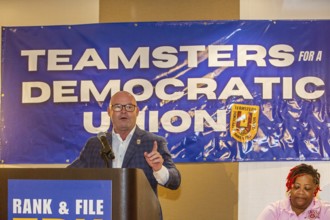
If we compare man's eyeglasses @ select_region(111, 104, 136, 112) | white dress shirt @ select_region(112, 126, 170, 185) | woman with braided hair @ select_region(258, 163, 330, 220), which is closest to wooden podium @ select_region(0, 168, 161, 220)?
white dress shirt @ select_region(112, 126, 170, 185)

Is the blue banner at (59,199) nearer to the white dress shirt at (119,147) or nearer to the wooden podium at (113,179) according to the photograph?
the wooden podium at (113,179)

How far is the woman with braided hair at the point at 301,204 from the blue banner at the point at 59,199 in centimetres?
226

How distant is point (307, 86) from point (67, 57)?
189cm

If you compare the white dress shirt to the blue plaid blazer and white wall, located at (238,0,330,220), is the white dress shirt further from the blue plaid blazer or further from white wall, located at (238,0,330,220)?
white wall, located at (238,0,330,220)

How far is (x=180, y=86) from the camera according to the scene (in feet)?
13.6

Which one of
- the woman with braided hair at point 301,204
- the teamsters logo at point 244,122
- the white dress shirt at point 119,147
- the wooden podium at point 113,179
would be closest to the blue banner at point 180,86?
the teamsters logo at point 244,122

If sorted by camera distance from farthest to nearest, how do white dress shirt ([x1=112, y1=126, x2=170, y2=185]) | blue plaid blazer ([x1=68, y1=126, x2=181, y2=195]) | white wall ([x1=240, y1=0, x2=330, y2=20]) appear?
white wall ([x1=240, y1=0, x2=330, y2=20])
white dress shirt ([x1=112, y1=126, x2=170, y2=185])
blue plaid blazer ([x1=68, y1=126, x2=181, y2=195])

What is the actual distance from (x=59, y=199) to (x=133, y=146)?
5.93 ft

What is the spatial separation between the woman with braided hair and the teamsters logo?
0.58 m

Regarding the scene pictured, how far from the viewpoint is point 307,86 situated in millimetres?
4062

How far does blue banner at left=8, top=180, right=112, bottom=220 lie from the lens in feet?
4.77

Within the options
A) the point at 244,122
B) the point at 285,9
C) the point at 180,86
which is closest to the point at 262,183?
the point at 244,122

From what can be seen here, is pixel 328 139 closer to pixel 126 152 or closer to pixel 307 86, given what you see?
pixel 307 86

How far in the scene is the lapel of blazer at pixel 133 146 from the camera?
324 cm
